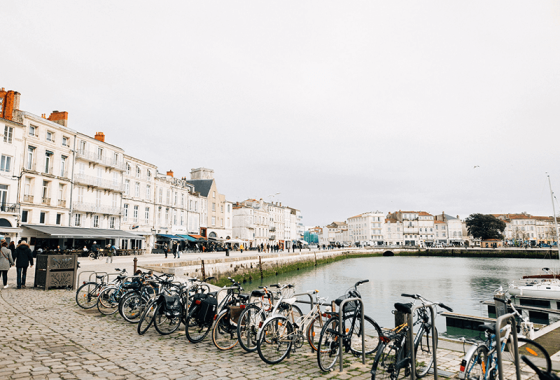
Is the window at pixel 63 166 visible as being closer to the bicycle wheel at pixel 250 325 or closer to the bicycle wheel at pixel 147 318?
the bicycle wheel at pixel 147 318

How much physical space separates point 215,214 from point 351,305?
54.9m

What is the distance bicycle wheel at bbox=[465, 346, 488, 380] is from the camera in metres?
4.35

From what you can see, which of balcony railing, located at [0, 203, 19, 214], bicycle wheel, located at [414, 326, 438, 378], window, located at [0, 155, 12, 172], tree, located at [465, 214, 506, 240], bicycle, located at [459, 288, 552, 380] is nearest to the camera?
bicycle, located at [459, 288, 552, 380]

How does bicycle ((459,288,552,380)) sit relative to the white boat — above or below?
above

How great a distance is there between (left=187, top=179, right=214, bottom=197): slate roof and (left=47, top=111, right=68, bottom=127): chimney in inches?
1031

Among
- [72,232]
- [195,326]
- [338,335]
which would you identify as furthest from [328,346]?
[72,232]

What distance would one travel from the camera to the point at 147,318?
7.42 meters

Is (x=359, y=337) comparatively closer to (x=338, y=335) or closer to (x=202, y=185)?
(x=338, y=335)

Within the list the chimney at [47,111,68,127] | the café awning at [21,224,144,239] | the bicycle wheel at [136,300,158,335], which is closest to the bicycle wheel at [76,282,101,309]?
the bicycle wheel at [136,300,158,335]

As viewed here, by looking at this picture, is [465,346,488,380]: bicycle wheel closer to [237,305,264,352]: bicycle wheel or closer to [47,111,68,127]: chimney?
[237,305,264,352]: bicycle wheel

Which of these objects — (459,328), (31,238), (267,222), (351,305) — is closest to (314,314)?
(351,305)

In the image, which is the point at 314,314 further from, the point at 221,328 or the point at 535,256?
the point at 535,256

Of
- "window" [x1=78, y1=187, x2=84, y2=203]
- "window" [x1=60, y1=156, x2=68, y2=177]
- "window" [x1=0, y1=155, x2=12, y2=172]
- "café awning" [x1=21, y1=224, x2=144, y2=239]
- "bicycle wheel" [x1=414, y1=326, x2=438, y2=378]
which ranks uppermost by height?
"window" [x1=60, y1=156, x2=68, y2=177]

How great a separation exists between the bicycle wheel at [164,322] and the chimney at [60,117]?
108ft
